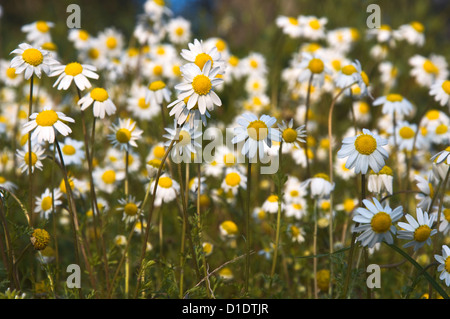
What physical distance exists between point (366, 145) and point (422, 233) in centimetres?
39

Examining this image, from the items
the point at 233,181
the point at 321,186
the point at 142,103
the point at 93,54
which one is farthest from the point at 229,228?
the point at 93,54

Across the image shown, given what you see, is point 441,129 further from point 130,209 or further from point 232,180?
point 130,209

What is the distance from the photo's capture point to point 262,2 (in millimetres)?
7348

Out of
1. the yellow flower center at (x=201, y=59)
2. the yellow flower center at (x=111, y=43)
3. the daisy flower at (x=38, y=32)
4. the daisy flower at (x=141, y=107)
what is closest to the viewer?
the yellow flower center at (x=201, y=59)

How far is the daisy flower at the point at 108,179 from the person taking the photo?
9.29 ft

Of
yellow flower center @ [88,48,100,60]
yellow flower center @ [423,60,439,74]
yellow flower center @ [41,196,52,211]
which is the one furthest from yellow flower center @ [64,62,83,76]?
yellow flower center @ [423,60,439,74]

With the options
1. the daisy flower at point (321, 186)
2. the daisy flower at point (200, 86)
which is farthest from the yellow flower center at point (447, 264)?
the daisy flower at point (200, 86)

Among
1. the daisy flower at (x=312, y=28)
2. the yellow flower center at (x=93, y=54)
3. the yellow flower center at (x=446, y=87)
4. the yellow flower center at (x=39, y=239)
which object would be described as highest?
the yellow flower center at (x=93, y=54)

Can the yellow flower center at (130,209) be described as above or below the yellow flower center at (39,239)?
Result: above

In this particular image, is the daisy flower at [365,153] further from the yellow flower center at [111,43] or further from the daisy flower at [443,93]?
the yellow flower center at [111,43]

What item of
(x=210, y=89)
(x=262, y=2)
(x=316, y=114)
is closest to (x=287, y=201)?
(x=210, y=89)

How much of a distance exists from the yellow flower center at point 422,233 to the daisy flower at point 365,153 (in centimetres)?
29

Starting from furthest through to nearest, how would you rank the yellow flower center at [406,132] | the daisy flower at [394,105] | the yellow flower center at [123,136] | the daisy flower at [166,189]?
the yellow flower center at [406,132], the daisy flower at [394,105], the daisy flower at [166,189], the yellow flower center at [123,136]
